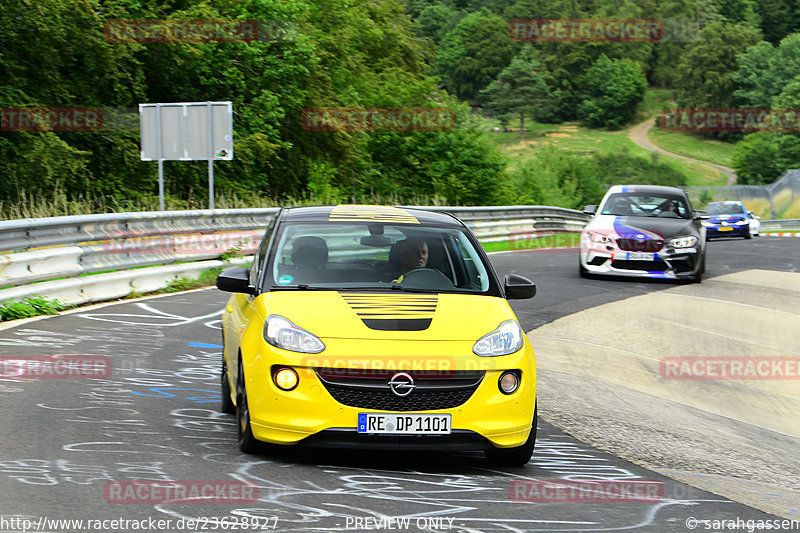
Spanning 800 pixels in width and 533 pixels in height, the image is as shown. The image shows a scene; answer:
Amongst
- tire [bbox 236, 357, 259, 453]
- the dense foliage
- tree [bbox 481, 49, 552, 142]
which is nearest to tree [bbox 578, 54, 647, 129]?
tree [bbox 481, 49, 552, 142]

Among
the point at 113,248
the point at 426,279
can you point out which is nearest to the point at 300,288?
the point at 426,279

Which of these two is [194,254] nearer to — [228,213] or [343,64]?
[228,213]

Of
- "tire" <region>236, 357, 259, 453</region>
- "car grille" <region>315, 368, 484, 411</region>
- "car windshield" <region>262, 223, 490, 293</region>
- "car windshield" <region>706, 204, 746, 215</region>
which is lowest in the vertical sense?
"car windshield" <region>706, 204, 746, 215</region>

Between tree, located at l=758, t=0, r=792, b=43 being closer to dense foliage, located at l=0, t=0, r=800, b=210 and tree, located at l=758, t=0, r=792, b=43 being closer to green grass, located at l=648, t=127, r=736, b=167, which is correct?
green grass, located at l=648, t=127, r=736, b=167

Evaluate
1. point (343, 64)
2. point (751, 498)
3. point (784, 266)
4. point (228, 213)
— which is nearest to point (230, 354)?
point (751, 498)

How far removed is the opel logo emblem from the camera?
558 centimetres

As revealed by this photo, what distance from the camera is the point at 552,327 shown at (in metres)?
12.7

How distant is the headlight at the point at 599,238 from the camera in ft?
58.3

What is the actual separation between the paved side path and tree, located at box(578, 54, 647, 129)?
3353 mm

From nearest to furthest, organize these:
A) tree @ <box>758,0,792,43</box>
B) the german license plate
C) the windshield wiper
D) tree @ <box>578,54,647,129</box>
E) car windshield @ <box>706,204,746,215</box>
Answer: the german license plate < the windshield wiper < car windshield @ <box>706,204,746,215</box> < tree @ <box>578,54,647,129</box> < tree @ <box>758,0,792,43</box>

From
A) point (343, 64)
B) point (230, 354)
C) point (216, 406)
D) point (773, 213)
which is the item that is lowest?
point (773, 213)

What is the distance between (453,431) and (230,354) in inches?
73.9

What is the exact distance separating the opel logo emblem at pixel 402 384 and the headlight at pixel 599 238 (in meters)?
12.7

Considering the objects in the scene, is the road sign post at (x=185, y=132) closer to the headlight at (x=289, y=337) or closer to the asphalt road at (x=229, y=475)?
the asphalt road at (x=229, y=475)
